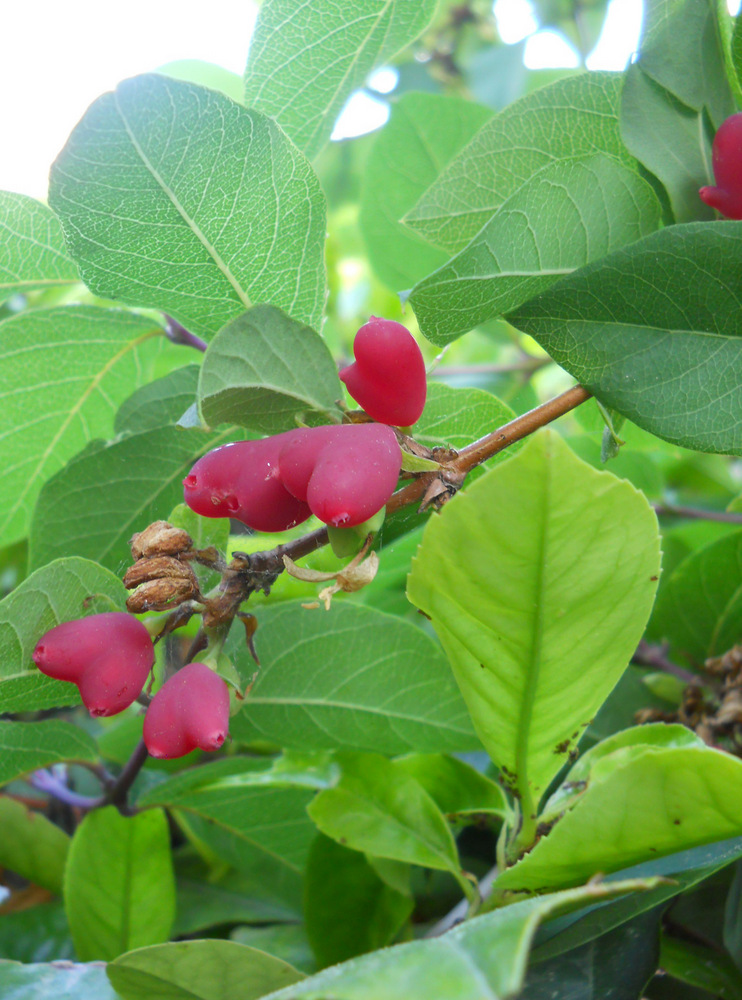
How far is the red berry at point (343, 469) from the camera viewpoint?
0.44m

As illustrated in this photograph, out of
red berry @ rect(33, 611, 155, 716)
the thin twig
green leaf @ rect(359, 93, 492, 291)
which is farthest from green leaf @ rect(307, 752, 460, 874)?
green leaf @ rect(359, 93, 492, 291)

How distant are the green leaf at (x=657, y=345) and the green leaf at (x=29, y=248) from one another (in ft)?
1.55

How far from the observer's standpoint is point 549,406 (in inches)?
22.6

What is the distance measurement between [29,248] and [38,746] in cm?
48

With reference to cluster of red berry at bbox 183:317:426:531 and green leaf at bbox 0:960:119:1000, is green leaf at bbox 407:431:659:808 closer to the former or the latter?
cluster of red berry at bbox 183:317:426:531

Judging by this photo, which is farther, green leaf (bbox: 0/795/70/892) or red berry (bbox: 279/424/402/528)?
green leaf (bbox: 0/795/70/892)

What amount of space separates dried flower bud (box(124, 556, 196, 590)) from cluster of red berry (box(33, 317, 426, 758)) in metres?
0.03

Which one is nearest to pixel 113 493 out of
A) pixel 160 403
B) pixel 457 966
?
pixel 160 403

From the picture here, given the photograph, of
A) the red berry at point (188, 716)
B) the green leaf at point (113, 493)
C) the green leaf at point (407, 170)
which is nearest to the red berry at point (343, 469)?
the red berry at point (188, 716)

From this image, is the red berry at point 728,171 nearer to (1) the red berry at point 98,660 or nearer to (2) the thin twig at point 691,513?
(1) the red berry at point 98,660

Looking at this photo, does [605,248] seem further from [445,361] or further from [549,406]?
[445,361]

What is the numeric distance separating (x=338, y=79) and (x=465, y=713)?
609 millimetres

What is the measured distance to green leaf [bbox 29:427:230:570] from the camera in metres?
0.77

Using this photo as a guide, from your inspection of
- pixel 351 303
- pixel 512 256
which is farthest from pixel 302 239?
pixel 351 303
